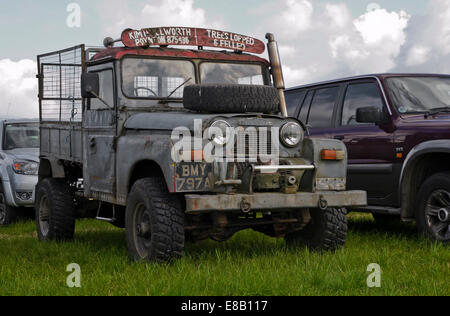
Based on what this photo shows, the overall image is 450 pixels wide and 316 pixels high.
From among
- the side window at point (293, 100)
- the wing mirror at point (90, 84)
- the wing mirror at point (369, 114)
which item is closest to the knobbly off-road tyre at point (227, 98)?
the wing mirror at point (90, 84)

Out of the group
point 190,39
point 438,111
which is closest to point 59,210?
point 190,39

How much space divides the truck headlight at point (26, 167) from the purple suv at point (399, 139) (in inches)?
195

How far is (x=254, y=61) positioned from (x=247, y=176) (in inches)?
92.4

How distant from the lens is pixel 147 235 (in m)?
6.57

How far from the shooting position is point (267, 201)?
6203 millimetres

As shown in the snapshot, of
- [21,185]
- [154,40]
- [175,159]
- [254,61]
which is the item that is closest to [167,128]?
[175,159]

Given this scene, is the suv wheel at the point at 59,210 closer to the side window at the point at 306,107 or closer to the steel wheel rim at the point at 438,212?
the side window at the point at 306,107

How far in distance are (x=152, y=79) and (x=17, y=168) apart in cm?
489

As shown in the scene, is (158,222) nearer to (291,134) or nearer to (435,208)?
→ (291,134)

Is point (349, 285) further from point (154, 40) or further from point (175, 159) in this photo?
point (154, 40)

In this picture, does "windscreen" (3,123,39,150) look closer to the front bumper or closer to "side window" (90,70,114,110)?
"side window" (90,70,114,110)

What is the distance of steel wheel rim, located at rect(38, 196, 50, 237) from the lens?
9273mm

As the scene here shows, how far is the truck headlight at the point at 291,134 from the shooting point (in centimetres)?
666
